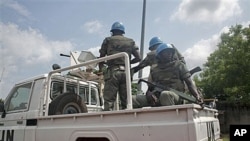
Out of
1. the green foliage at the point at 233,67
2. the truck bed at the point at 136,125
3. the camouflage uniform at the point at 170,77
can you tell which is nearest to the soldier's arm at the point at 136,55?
the camouflage uniform at the point at 170,77

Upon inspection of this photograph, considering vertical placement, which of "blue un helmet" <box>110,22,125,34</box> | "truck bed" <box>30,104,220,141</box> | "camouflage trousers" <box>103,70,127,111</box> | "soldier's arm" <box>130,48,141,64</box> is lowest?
"truck bed" <box>30,104,220,141</box>

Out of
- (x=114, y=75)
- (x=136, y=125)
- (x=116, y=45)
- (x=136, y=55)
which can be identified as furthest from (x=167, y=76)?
(x=136, y=125)

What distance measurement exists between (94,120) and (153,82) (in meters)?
1.20

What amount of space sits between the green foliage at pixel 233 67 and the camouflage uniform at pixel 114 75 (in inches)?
548

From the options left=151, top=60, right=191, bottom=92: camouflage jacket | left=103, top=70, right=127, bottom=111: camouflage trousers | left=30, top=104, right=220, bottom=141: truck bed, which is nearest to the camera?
left=30, top=104, right=220, bottom=141: truck bed

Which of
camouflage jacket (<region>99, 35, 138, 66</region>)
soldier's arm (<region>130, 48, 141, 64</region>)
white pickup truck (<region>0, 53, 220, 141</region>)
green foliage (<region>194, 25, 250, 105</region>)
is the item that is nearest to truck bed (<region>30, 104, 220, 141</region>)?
white pickup truck (<region>0, 53, 220, 141</region>)

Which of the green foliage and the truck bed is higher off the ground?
the green foliage

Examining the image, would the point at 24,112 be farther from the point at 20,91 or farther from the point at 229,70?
the point at 229,70

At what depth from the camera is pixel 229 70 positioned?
57.2ft

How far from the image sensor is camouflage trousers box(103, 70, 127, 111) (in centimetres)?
405

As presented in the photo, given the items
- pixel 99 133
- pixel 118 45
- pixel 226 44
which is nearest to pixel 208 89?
pixel 226 44

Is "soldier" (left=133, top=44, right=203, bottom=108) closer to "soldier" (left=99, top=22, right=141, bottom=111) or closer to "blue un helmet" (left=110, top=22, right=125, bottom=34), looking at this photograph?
"soldier" (left=99, top=22, right=141, bottom=111)

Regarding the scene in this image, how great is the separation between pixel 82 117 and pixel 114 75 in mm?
1016

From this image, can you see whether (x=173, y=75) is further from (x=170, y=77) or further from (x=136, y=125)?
(x=136, y=125)
